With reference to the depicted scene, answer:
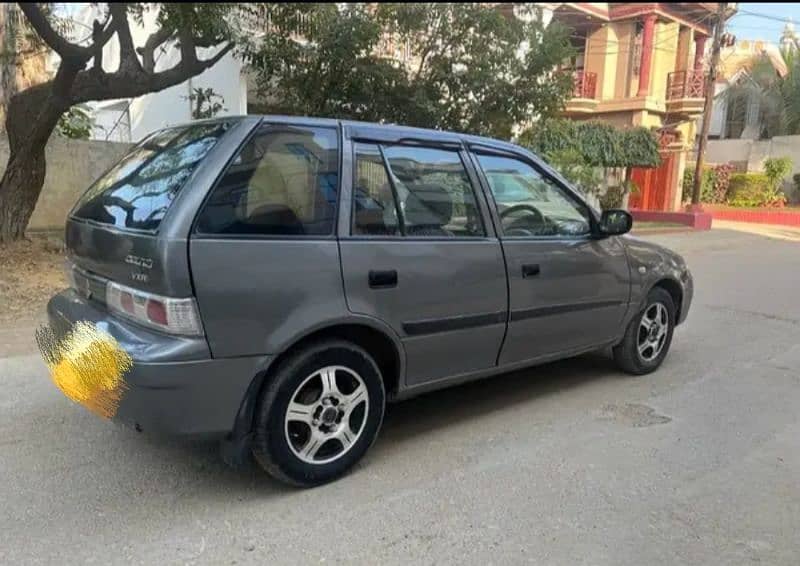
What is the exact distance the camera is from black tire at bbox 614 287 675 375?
15.7 feet

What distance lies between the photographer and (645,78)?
22.8 meters

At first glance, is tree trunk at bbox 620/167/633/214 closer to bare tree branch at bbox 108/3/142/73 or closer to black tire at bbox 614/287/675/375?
bare tree branch at bbox 108/3/142/73

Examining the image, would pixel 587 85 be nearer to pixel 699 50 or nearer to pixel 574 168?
pixel 699 50

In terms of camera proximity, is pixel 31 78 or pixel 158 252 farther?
pixel 31 78

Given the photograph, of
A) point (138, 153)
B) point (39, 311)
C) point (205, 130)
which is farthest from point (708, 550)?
point (39, 311)

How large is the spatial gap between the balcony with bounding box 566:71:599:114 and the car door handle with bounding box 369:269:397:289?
2065 centimetres

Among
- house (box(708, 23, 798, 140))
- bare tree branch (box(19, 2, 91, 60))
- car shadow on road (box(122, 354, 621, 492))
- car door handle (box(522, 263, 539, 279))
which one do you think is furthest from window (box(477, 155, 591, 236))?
house (box(708, 23, 798, 140))

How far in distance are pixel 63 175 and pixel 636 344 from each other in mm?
9542

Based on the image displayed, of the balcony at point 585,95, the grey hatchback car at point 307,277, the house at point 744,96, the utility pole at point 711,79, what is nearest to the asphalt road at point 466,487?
the grey hatchback car at point 307,277

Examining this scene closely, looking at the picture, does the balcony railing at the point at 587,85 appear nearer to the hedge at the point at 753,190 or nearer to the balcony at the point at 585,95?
the balcony at the point at 585,95

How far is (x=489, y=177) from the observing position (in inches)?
153

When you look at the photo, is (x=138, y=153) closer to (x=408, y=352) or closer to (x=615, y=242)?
(x=408, y=352)

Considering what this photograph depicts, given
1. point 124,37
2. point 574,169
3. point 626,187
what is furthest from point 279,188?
point 626,187

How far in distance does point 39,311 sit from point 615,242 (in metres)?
5.30
